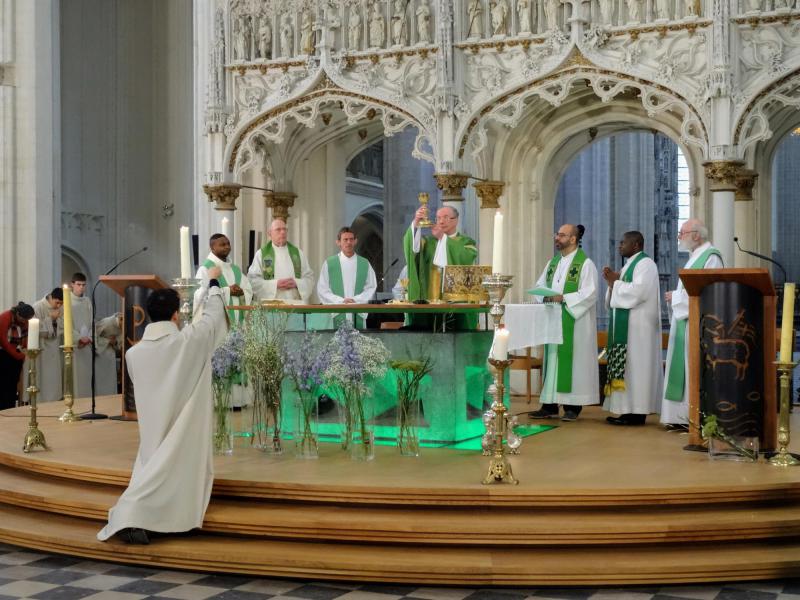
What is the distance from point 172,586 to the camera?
593 cm

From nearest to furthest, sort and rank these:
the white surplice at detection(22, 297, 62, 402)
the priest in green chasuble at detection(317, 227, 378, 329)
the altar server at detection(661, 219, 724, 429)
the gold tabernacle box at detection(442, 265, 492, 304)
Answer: the gold tabernacle box at detection(442, 265, 492, 304), the altar server at detection(661, 219, 724, 429), the priest in green chasuble at detection(317, 227, 378, 329), the white surplice at detection(22, 297, 62, 402)

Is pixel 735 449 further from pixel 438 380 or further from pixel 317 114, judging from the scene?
pixel 317 114

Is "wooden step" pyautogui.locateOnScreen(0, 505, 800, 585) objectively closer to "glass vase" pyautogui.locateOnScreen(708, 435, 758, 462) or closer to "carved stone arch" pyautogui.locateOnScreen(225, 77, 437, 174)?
"glass vase" pyautogui.locateOnScreen(708, 435, 758, 462)

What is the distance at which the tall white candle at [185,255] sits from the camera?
698 centimetres

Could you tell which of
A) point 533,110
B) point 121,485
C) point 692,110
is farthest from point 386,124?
point 121,485

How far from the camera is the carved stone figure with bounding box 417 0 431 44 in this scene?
13164mm

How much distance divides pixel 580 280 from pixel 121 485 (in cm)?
483

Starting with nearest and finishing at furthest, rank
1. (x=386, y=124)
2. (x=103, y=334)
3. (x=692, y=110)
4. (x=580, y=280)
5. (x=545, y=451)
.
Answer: (x=545, y=451)
(x=580, y=280)
(x=692, y=110)
(x=386, y=124)
(x=103, y=334)

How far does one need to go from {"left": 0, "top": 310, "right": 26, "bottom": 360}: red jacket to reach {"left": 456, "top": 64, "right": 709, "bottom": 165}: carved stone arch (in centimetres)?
549

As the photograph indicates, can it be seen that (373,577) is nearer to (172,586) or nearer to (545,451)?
(172,586)

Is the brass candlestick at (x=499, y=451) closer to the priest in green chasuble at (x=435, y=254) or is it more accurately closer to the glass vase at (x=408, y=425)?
the glass vase at (x=408, y=425)

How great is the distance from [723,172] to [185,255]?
22.9 feet

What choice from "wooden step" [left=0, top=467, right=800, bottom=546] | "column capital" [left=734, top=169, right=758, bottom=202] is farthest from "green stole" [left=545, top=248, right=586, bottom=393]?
"column capital" [left=734, top=169, right=758, bottom=202]

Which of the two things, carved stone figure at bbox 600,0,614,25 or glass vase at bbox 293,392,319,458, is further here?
carved stone figure at bbox 600,0,614,25
